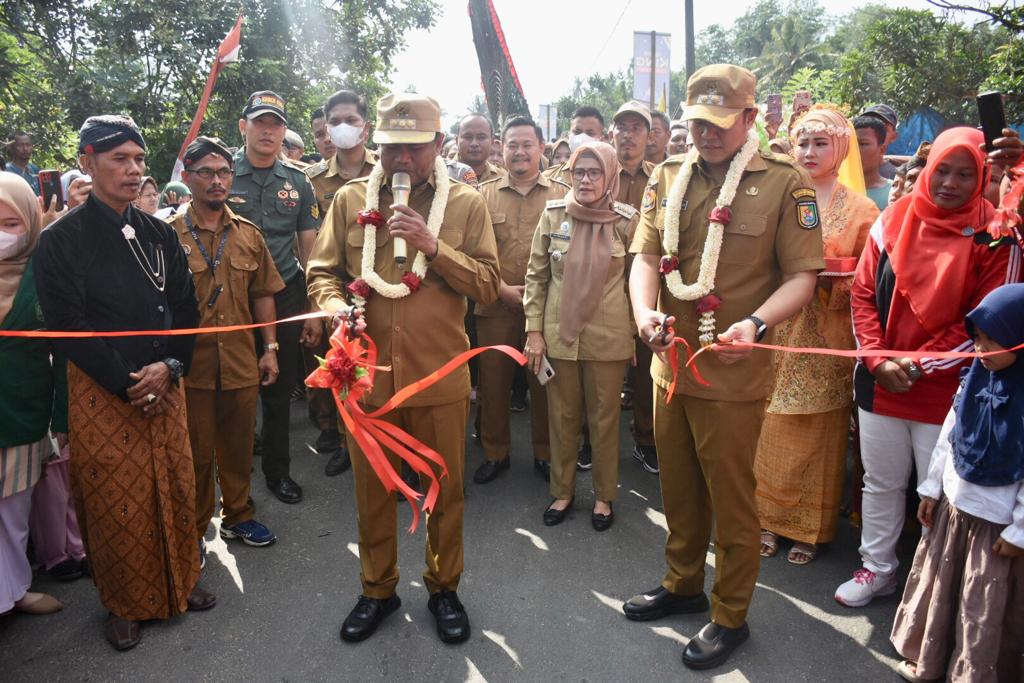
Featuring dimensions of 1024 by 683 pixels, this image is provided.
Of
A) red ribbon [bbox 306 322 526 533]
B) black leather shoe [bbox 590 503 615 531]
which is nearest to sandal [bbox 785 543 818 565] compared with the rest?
black leather shoe [bbox 590 503 615 531]

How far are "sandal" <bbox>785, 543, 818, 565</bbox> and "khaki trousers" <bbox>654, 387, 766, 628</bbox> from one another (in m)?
0.88

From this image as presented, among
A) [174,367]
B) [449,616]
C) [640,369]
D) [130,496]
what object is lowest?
[449,616]

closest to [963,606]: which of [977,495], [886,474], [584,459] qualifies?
[977,495]

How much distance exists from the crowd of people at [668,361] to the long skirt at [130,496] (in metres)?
0.01

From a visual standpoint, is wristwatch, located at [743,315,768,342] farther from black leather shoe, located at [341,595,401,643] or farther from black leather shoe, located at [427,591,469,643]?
black leather shoe, located at [341,595,401,643]

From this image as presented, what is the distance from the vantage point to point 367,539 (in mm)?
3248

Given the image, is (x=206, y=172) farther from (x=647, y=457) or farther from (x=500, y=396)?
(x=647, y=457)

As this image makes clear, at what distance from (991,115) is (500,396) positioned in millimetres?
3253

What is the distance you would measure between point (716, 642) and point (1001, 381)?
1.54 meters

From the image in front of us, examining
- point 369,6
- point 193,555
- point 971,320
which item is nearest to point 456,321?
point 193,555

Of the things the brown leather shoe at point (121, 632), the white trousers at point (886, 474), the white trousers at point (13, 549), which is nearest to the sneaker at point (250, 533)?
the brown leather shoe at point (121, 632)

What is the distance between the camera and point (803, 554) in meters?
3.91

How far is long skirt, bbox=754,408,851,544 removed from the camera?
392cm

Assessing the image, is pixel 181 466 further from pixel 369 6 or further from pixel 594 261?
pixel 369 6
